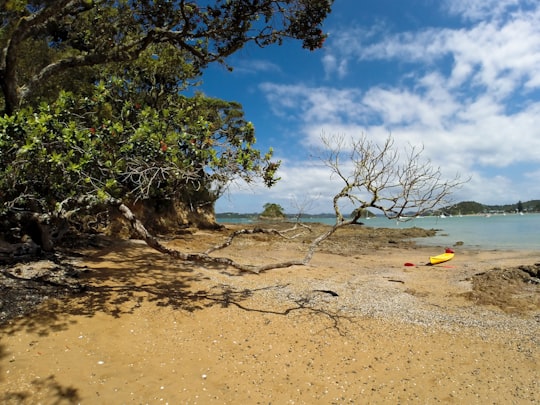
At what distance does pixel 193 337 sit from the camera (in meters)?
5.75

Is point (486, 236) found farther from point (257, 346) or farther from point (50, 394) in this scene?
point (50, 394)

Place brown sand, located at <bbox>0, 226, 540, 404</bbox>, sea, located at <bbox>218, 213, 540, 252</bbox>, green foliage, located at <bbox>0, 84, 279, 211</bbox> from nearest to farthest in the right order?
brown sand, located at <bbox>0, 226, 540, 404</bbox> → green foliage, located at <bbox>0, 84, 279, 211</bbox> → sea, located at <bbox>218, 213, 540, 252</bbox>

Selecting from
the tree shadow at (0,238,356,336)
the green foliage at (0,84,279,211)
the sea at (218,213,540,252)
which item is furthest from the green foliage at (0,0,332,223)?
the sea at (218,213,540,252)

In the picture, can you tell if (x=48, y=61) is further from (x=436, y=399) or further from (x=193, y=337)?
(x=436, y=399)

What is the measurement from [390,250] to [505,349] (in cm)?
1791

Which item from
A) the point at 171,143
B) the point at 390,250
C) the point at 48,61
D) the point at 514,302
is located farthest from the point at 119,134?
the point at 390,250

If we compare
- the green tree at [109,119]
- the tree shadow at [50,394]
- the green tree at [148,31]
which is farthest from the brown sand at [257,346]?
the green tree at [148,31]

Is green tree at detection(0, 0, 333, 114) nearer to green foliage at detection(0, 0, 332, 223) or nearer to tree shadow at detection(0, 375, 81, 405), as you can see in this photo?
green foliage at detection(0, 0, 332, 223)

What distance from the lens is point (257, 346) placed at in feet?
18.5

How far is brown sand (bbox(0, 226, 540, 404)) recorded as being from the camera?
14.7 ft

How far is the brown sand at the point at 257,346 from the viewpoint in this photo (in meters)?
4.47

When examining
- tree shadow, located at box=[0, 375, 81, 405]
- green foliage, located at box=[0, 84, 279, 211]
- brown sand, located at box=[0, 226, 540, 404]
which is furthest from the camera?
green foliage, located at box=[0, 84, 279, 211]

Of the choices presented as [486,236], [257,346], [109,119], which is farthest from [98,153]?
[486,236]

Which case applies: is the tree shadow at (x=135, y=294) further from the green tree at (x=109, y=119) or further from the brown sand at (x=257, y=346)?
the green tree at (x=109, y=119)
